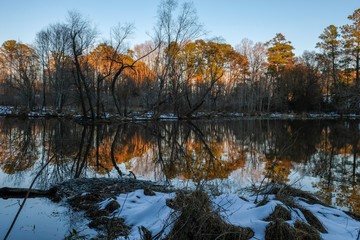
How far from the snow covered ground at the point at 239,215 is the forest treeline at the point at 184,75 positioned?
26.6 meters

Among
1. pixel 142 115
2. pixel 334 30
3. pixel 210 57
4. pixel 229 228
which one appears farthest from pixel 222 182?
pixel 334 30

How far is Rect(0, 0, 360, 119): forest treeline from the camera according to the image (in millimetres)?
33562

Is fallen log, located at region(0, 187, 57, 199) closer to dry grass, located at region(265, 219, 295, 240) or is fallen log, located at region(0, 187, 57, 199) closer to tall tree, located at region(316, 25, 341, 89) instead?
dry grass, located at region(265, 219, 295, 240)

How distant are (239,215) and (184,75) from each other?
130 feet

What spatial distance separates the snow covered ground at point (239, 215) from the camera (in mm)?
3672

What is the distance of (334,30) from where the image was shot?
3984 centimetres

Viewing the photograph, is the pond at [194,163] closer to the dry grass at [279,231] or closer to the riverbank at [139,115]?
the dry grass at [279,231]

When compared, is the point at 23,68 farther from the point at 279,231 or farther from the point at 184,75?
the point at 279,231

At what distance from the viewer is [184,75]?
42844 millimetres

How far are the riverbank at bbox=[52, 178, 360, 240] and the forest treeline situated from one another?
2604 centimetres

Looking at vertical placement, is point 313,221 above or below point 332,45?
below

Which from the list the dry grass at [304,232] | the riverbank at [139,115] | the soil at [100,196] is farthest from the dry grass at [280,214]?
the riverbank at [139,115]

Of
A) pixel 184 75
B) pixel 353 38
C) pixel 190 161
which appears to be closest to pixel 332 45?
pixel 353 38

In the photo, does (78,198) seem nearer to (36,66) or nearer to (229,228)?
(229,228)
